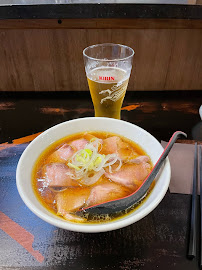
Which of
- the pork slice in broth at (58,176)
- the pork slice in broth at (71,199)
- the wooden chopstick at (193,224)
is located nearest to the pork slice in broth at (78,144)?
the pork slice in broth at (58,176)

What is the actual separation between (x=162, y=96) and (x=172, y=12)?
62 centimetres

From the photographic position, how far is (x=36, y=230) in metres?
0.95

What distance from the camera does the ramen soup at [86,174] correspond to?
93 centimetres

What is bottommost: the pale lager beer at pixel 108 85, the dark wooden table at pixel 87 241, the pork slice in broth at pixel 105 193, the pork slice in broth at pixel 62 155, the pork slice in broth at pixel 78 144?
the dark wooden table at pixel 87 241

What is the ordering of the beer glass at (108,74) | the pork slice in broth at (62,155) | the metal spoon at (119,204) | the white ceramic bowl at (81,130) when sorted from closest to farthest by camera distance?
1. the white ceramic bowl at (81,130)
2. the metal spoon at (119,204)
3. the pork slice in broth at (62,155)
4. the beer glass at (108,74)

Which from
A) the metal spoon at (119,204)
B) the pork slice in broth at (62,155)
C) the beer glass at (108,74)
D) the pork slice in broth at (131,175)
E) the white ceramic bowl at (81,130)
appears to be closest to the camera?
the white ceramic bowl at (81,130)

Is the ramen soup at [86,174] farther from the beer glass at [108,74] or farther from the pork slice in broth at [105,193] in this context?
the beer glass at [108,74]

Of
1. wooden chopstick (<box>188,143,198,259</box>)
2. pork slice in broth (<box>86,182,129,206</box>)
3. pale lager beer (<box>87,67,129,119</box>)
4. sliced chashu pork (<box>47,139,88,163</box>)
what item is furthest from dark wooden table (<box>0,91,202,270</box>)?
pale lager beer (<box>87,67,129,119</box>)

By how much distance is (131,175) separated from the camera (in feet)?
3.36

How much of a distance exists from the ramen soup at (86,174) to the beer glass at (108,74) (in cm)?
26

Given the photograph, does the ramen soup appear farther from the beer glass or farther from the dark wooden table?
the beer glass

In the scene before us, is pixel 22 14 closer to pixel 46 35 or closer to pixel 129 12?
pixel 46 35

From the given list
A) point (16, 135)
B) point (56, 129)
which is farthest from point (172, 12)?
point (16, 135)

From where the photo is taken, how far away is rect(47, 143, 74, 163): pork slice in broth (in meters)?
1.12
